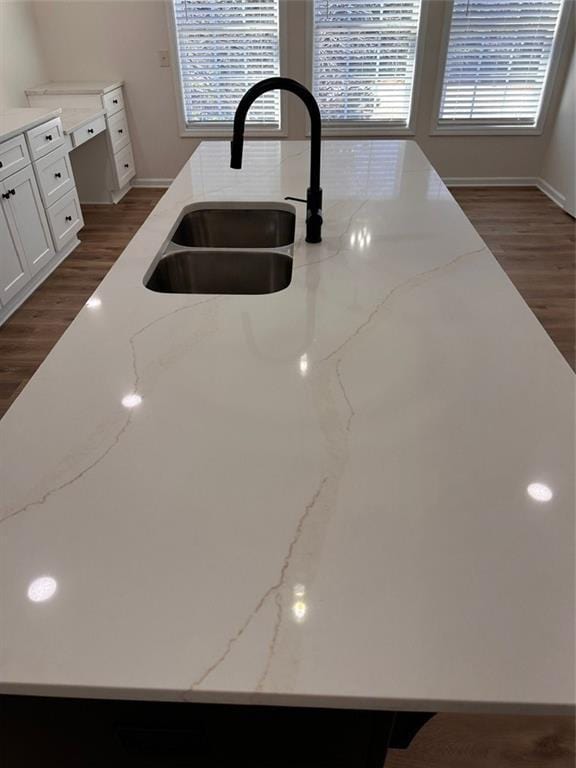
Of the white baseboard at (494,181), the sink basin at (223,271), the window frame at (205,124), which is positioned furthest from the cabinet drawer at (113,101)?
the sink basin at (223,271)

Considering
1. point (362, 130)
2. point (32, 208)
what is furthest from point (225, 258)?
point (362, 130)

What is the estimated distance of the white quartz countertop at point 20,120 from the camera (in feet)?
9.92

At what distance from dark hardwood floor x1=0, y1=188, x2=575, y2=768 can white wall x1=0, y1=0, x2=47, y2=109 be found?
3.37 feet

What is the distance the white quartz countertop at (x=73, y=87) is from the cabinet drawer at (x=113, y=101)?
0.04m

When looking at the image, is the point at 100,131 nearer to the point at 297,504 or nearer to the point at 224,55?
the point at 224,55

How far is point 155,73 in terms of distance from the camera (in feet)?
15.3

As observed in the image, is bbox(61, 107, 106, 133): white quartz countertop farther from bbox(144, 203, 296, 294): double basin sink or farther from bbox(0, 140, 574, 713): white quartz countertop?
bbox(0, 140, 574, 713): white quartz countertop

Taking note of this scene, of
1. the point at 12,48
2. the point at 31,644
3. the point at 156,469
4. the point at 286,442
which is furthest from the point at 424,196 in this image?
the point at 12,48

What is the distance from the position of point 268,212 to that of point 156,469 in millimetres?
1258

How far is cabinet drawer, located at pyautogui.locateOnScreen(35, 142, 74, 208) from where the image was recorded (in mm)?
3430

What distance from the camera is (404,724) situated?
2.71 ft

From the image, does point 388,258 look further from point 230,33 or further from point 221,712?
point 230,33

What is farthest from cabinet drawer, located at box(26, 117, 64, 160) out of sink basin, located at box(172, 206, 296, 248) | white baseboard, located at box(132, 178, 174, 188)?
sink basin, located at box(172, 206, 296, 248)

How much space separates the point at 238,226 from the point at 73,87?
A: 147 inches
